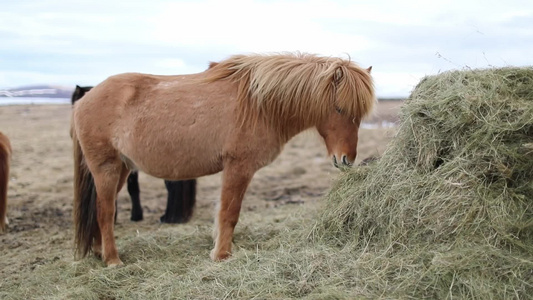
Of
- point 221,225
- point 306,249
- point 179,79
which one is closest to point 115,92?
point 179,79

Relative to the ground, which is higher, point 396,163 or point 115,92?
point 115,92

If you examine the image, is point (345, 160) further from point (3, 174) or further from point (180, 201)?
point (3, 174)

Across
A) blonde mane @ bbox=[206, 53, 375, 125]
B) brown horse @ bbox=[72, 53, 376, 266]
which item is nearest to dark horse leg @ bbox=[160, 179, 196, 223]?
brown horse @ bbox=[72, 53, 376, 266]

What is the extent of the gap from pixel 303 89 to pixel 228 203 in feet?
3.55

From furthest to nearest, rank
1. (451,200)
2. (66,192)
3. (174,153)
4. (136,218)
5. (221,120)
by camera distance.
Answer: (66,192) → (136,218) → (174,153) → (221,120) → (451,200)

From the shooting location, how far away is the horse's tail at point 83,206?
4.98m

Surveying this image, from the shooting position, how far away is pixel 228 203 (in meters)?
4.43

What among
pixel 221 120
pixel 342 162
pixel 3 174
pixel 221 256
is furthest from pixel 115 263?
pixel 3 174

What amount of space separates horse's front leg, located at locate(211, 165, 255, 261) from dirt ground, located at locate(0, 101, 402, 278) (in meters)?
0.73

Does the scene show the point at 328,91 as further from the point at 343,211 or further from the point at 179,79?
the point at 179,79

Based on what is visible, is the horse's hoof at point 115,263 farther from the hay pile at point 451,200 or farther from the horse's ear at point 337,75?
the horse's ear at point 337,75

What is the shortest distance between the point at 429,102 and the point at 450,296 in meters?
1.53

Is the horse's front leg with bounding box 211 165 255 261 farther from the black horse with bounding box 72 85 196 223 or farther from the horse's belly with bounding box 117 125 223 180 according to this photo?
the black horse with bounding box 72 85 196 223

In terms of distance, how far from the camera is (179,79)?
4844 mm
